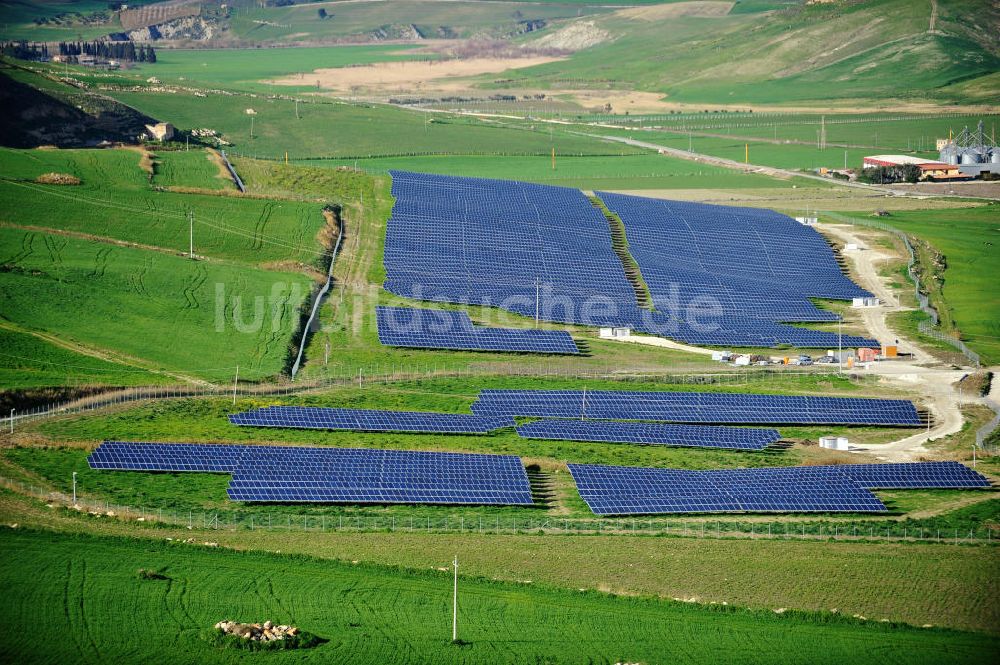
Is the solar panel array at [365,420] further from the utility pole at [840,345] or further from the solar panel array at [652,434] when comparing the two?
the utility pole at [840,345]

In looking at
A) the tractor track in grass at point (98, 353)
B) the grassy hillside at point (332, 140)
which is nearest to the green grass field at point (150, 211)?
the tractor track in grass at point (98, 353)

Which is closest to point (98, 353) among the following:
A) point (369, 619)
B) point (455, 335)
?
point (455, 335)

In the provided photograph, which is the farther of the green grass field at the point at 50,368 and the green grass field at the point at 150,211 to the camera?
the green grass field at the point at 150,211

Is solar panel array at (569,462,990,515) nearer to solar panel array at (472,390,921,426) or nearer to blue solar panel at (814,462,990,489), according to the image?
blue solar panel at (814,462,990,489)

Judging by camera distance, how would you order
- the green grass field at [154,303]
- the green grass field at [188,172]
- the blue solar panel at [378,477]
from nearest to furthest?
the blue solar panel at [378,477]
the green grass field at [154,303]
the green grass field at [188,172]

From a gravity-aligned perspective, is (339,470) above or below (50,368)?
below

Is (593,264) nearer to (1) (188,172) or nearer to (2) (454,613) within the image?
(1) (188,172)

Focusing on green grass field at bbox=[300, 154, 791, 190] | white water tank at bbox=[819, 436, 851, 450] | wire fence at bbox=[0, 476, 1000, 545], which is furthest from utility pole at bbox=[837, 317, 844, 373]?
green grass field at bbox=[300, 154, 791, 190]
